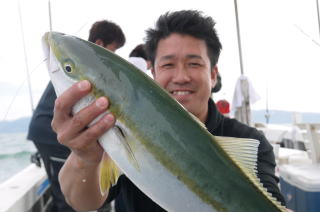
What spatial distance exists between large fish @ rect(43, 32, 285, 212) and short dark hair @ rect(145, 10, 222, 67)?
1.16 meters

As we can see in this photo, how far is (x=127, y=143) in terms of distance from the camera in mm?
1315

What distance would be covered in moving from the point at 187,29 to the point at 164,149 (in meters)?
1.37

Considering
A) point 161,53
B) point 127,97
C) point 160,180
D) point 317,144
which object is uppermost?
point 161,53

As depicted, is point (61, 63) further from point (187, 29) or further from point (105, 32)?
point (105, 32)

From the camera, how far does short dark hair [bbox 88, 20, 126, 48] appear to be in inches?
163

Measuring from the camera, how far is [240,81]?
20.1 ft

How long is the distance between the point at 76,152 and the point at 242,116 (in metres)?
5.12

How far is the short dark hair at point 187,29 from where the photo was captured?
2.42 m

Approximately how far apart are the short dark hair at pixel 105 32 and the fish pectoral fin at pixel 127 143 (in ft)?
9.88

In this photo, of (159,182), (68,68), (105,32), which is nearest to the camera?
(159,182)

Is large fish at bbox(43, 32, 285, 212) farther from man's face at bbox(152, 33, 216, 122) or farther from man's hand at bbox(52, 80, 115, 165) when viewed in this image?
man's face at bbox(152, 33, 216, 122)

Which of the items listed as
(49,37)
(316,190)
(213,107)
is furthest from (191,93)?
(316,190)

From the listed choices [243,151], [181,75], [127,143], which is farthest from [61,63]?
[181,75]

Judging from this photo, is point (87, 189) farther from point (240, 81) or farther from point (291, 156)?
point (240, 81)
